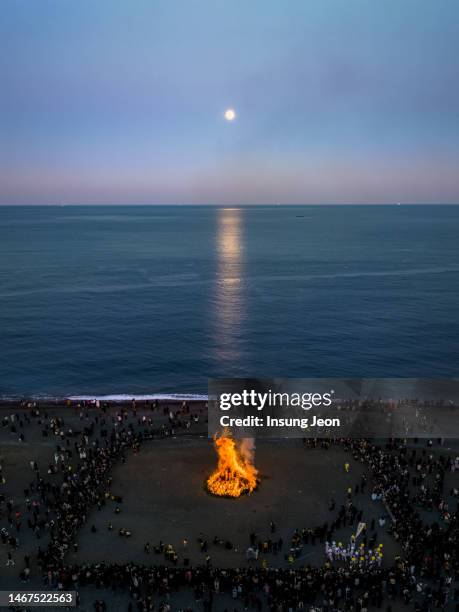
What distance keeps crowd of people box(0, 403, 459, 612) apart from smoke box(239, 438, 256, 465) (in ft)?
22.8

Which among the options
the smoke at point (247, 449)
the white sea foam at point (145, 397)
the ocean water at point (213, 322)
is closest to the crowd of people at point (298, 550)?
the smoke at point (247, 449)

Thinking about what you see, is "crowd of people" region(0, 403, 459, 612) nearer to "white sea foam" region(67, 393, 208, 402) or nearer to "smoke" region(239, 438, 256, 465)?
"smoke" region(239, 438, 256, 465)

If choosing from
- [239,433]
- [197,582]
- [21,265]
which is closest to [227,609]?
[197,582]

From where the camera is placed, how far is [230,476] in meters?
→ 33.9

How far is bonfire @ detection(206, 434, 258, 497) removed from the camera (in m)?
33.6

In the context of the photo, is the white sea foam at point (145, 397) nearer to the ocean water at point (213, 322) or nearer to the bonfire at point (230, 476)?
the ocean water at point (213, 322)

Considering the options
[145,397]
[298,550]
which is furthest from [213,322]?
[298,550]

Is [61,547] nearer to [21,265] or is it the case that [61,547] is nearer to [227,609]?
[227,609]

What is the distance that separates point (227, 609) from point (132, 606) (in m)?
4.66

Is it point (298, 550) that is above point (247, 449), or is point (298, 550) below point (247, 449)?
below

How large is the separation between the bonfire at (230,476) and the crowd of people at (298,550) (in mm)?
4567

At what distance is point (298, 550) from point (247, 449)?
354 inches

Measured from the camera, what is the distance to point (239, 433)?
33844mm

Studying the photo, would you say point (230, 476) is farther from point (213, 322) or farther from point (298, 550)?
point (213, 322)
